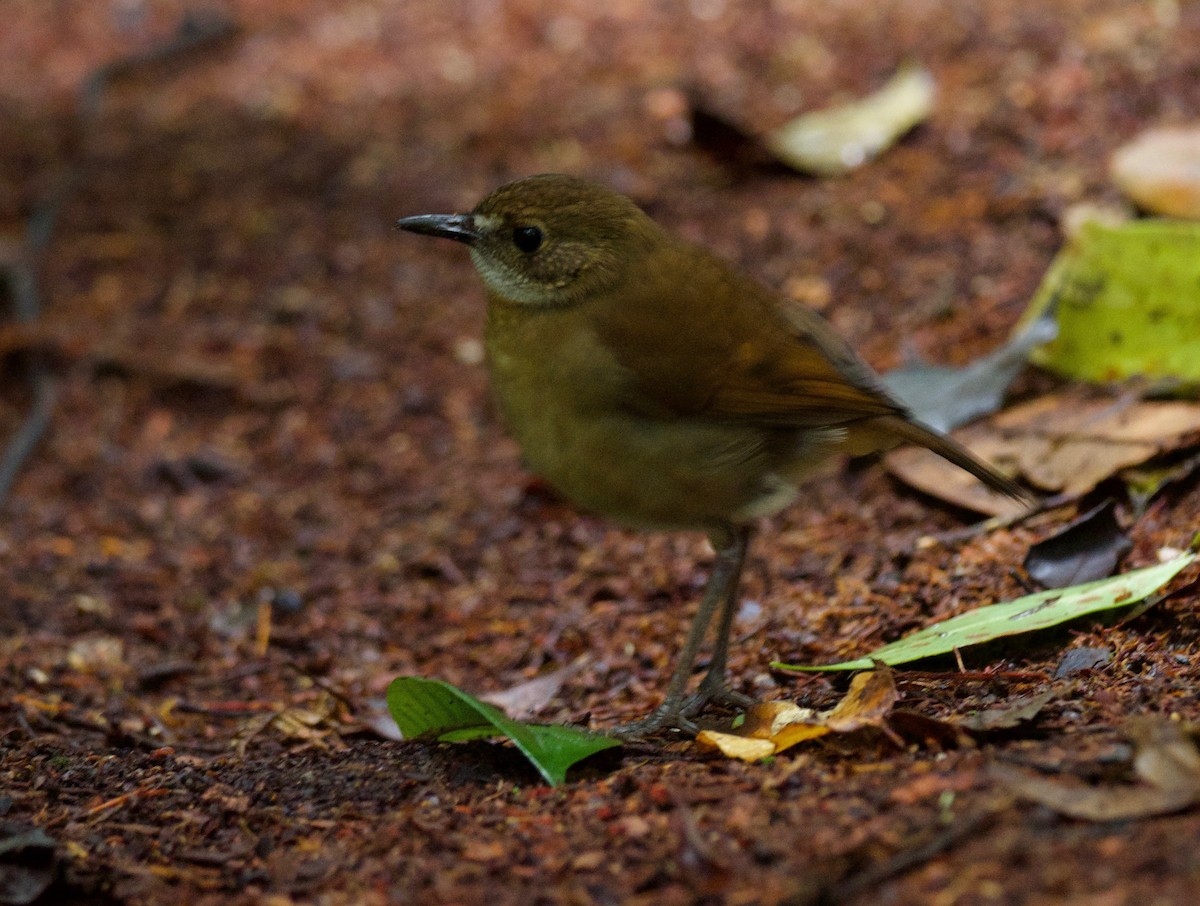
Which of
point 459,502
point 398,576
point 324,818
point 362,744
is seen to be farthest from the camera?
point 459,502

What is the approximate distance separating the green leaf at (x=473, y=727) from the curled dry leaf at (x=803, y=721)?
0.26m

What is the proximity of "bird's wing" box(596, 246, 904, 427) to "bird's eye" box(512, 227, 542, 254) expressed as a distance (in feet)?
0.95

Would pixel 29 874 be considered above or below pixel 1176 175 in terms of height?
below

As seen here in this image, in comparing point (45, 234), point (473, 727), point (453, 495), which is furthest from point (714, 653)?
point (45, 234)

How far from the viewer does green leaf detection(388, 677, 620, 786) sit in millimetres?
2871

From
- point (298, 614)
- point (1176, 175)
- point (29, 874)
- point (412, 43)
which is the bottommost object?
point (298, 614)

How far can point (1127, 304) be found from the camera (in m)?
4.39

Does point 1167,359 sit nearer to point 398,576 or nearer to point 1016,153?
point 1016,153

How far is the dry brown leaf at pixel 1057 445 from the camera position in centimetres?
398

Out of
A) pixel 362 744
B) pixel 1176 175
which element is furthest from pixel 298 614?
pixel 1176 175

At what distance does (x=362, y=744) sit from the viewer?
3.36 metres

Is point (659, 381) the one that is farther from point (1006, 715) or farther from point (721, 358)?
point (1006, 715)

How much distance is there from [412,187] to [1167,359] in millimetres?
3661

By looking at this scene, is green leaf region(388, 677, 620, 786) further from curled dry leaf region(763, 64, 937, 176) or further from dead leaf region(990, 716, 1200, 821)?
curled dry leaf region(763, 64, 937, 176)
